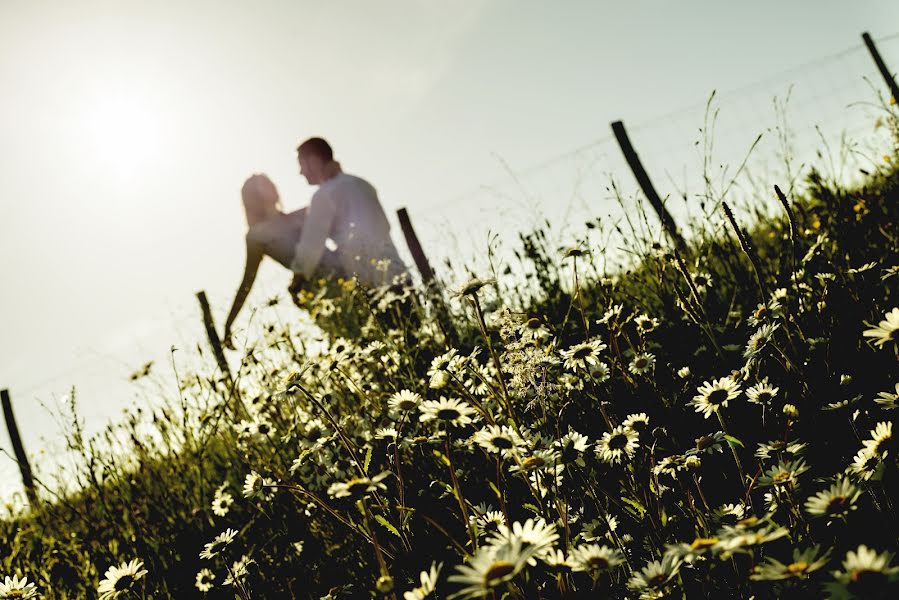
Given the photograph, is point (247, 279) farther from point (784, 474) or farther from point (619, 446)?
point (784, 474)

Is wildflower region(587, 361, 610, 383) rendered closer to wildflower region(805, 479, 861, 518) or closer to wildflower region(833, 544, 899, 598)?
wildflower region(805, 479, 861, 518)

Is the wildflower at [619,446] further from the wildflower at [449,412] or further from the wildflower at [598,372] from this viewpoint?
the wildflower at [449,412]

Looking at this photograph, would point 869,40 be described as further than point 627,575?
Yes

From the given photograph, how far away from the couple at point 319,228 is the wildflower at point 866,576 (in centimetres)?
395

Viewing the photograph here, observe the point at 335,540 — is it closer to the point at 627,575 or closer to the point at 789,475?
the point at 627,575

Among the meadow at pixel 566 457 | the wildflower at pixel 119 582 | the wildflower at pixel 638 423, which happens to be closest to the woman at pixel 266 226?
the meadow at pixel 566 457

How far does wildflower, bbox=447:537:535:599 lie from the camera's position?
72 centimetres

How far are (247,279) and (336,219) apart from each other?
0.94 metres

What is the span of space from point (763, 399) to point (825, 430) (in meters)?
0.28

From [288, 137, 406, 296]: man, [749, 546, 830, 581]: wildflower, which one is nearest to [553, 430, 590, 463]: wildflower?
[749, 546, 830, 581]: wildflower

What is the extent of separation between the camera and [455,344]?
116 inches

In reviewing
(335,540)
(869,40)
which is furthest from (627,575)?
(869,40)

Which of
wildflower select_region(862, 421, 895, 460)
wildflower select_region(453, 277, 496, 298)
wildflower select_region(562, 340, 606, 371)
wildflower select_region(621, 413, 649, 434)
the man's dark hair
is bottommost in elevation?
wildflower select_region(862, 421, 895, 460)

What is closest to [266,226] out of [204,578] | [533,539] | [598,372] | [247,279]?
[247,279]
